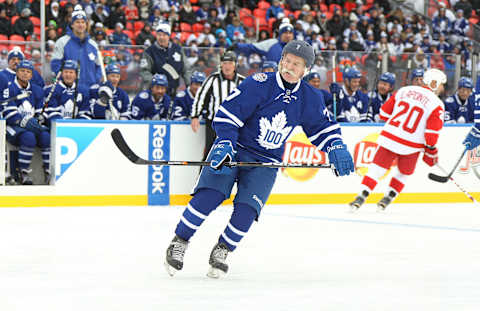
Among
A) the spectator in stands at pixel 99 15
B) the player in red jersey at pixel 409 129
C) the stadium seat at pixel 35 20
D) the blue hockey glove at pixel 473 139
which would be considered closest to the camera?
the blue hockey glove at pixel 473 139

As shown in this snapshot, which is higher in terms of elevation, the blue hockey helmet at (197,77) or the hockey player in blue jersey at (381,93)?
the blue hockey helmet at (197,77)

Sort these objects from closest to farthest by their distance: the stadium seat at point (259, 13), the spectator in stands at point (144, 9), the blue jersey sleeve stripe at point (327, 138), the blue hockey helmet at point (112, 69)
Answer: the blue jersey sleeve stripe at point (327, 138)
the blue hockey helmet at point (112, 69)
the spectator in stands at point (144, 9)
the stadium seat at point (259, 13)

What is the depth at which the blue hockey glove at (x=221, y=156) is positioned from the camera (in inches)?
155

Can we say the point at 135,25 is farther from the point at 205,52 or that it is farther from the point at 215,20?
the point at 205,52

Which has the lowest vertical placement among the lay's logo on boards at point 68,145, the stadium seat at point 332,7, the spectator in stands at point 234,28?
the lay's logo on boards at point 68,145

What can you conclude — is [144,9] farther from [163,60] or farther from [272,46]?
[272,46]

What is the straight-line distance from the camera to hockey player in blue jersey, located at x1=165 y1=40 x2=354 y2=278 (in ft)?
13.5

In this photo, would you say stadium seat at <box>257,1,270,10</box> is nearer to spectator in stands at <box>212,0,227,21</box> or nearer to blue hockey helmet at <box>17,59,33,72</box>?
spectator in stands at <box>212,0,227,21</box>

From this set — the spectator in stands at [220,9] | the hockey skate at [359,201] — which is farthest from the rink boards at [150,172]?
the spectator in stands at [220,9]

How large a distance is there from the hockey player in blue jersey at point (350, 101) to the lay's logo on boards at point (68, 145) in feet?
9.17

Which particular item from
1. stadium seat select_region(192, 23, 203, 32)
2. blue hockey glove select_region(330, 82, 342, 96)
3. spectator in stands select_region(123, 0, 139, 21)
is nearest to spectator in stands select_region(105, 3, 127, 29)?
spectator in stands select_region(123, 0, 139, 21)

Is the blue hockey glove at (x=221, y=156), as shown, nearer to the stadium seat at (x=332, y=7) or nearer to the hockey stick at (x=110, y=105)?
the hockey stick at (x=110, y=105)

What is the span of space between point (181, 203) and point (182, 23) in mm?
4864

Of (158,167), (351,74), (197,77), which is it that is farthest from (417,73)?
(158,167)
